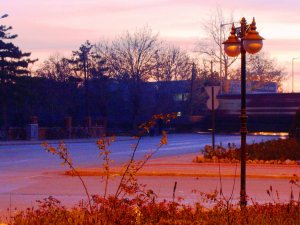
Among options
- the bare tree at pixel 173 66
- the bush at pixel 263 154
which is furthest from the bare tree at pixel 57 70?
the bush at pixel 263 154

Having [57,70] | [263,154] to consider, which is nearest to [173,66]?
[57,70]

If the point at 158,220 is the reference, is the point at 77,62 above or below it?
above

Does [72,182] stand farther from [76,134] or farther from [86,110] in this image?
[86,110]

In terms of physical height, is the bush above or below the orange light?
below

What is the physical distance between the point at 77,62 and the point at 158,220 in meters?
65.5

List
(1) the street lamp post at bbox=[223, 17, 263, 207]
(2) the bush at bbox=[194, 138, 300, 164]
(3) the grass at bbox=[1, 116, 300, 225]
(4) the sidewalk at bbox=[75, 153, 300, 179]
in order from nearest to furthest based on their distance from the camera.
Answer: (3) the grass at bbox=[1, 116, 300, 225], (1) the street lamp post at bbox=[223, 17, 263, 207], (4) the sidewalk at bbox=[75, 153, 300, 179], (2) the bush at bbox=[194, 138, 300, 164]

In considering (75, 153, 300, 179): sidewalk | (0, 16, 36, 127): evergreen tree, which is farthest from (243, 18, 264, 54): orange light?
(0, 16, 36, 127): evergreen tree

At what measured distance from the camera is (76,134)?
58594 millimetres

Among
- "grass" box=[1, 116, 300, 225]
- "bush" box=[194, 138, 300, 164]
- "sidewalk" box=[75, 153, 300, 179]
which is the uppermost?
"grass" box=[1, 116, 300, 225]

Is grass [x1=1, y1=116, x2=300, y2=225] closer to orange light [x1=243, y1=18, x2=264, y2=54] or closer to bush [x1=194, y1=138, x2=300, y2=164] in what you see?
orange light [x1=243, y1=18, x2=264, y2=54]

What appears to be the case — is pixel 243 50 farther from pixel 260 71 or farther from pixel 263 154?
pixel 260 71

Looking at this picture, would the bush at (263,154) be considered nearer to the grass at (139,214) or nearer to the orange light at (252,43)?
the orange light at (252,43)

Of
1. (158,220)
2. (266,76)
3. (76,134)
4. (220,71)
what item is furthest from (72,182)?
(266,76)

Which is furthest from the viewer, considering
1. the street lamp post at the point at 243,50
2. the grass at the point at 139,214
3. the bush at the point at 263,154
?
the bush at the point at 263,154
